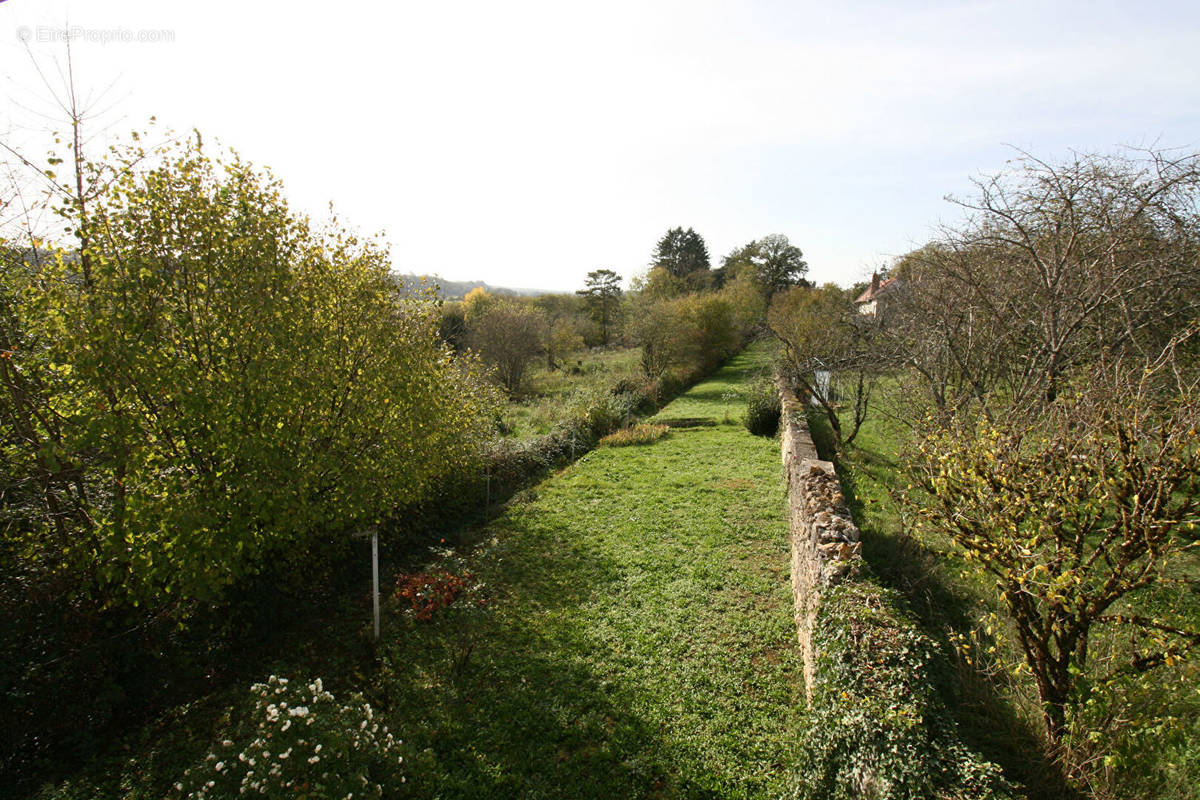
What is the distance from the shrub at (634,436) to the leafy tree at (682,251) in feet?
138

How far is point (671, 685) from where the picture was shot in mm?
5215

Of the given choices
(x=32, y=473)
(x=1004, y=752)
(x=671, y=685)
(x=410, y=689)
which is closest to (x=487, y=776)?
(x=410, y=689)

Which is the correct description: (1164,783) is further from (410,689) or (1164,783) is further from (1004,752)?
(410,689)

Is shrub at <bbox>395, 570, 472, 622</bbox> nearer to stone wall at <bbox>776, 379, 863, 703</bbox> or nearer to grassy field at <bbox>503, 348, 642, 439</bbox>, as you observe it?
stone wall at <bbox>776, 379, 863, 703</bbox>

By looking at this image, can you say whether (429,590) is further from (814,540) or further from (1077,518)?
(1077,518)

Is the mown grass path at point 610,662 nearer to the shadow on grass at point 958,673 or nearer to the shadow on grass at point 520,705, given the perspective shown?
the shadow on grass at point 520,705

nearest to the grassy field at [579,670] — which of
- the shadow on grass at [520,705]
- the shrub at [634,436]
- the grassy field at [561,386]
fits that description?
the shadow on grass at [520,705]

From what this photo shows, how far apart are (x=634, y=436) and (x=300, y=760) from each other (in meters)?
11.6

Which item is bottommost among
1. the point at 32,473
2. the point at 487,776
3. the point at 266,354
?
the point at 487,776

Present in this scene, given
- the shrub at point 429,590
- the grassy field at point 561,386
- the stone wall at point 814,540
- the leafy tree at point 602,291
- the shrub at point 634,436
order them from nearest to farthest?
the stone wall at point 814,540 → the shrub at point 429,590 → the shrub at point 634,436 → the grassy field at point 561,386 → the leafy tree at point 602,291

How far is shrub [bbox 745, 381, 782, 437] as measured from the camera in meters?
14.6

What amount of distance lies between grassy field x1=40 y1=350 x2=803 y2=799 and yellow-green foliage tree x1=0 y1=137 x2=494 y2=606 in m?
1.46

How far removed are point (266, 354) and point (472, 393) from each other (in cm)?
437

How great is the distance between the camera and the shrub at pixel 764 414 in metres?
14.6
